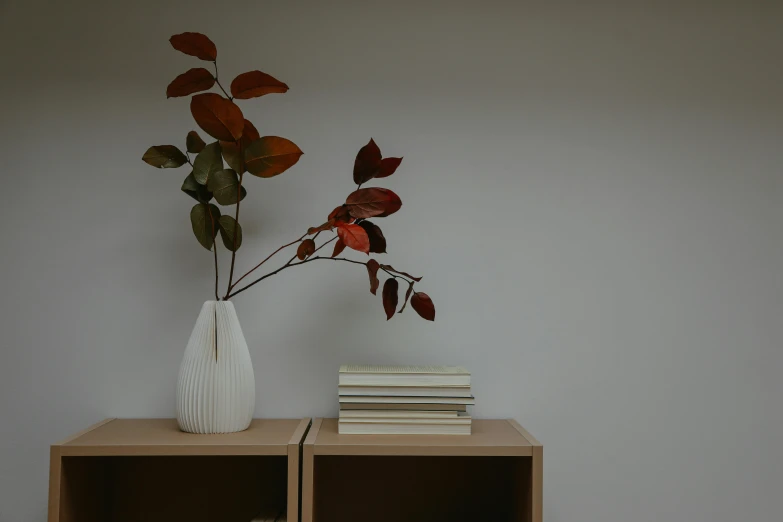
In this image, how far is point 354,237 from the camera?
147 centimetres

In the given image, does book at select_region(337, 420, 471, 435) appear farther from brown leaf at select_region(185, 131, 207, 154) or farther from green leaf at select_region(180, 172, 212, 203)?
brown leaf at select_region(185, 131, 207, 154)

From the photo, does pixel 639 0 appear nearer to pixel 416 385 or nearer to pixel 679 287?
pixel 679 287

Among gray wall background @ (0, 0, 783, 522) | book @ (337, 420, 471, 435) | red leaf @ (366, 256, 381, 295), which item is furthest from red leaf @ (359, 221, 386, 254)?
book @ (337, 420, 471, 435)

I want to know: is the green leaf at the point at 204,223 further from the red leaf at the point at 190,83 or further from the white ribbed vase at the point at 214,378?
the red leaf at the point at 190,83

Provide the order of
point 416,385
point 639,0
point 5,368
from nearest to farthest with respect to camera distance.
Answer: point 416,385
point 5,368
point 639,0

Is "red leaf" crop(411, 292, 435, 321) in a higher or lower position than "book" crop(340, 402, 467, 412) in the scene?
higher

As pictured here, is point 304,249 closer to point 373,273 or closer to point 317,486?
point 373,273

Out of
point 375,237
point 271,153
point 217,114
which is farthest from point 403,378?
point 217,114

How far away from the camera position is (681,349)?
187cm

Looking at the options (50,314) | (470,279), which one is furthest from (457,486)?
(50,314)

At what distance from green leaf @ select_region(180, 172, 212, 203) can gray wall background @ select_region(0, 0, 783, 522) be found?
0.23 meters

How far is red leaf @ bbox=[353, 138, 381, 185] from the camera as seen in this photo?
1562 mm

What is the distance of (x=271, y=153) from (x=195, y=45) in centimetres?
29

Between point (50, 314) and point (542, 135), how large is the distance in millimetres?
1521
